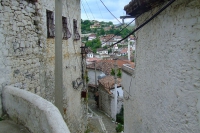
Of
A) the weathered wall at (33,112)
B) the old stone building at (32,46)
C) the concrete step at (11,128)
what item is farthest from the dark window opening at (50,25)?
the concrete step at (11,128)

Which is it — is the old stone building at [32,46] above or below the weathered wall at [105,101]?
above

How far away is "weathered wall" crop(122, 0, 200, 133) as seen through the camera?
3.15 m

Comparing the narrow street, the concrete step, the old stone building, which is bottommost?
the narrow street

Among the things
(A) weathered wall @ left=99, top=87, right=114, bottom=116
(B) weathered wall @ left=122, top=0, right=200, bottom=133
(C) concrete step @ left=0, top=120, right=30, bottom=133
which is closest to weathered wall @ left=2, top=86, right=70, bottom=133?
(C) concrete step @ left=0, top=120, right=30, bottom=133

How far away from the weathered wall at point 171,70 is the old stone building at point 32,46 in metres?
3.04

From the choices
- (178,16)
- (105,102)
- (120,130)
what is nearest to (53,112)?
(178,16)

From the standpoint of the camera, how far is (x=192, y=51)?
10.4 ft

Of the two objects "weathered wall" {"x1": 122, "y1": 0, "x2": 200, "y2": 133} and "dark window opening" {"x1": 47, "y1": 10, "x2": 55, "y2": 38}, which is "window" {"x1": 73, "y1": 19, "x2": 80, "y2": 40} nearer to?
"dark window opening" {"x1": 47, "y1": 10, "x2": 55, "y2": 38}

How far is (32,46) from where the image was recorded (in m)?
5.85

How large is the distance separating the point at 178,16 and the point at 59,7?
7.30 ft

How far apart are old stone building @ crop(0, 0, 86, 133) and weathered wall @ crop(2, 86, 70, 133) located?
37 cm

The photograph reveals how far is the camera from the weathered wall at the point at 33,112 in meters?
3.04

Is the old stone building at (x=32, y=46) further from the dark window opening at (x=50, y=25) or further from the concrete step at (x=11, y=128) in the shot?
the concrete step at (x=11, y=128)

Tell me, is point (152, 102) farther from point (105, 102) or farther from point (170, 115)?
point (105, 102)
